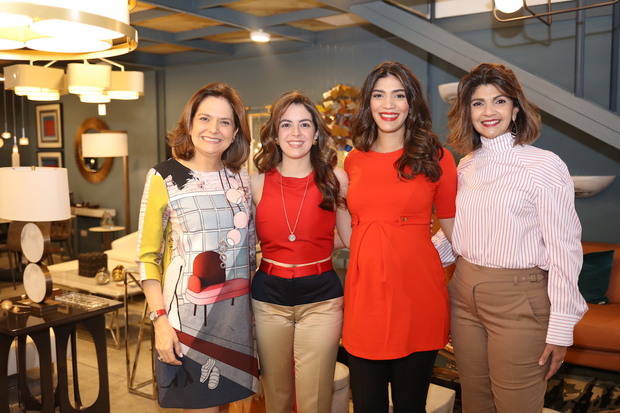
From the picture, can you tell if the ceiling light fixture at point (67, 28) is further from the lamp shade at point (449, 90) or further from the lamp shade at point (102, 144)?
the lamp shade at point (102, 144)

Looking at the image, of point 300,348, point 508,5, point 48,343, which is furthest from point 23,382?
point 508,5

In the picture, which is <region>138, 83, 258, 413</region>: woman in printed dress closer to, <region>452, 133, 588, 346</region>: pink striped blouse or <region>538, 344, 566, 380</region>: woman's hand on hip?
<region>452, 133, 588, 346</region>: pink striped blouse

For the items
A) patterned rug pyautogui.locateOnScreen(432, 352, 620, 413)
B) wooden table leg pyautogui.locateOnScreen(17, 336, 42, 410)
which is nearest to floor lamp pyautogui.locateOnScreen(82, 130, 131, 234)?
wooden table leg pyautogui.locateOnScreen(17, 336, 42, 410)

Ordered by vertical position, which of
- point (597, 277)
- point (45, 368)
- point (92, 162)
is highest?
point (92, 162)

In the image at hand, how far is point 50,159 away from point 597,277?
8.48 m

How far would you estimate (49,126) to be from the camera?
9.52m

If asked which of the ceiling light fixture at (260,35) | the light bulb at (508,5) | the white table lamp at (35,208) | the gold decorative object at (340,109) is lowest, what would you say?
the white table lamp at (35,208)

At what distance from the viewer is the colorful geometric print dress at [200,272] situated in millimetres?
1972

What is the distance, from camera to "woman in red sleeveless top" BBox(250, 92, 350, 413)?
2021 millimetres

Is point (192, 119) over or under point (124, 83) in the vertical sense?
under

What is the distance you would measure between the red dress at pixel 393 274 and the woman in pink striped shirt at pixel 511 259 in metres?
0.10

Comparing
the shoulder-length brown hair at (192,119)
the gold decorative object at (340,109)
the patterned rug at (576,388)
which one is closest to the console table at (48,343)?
the shoulder-length brown hair at (192,119)

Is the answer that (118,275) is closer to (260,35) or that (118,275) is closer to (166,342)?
(260,35)

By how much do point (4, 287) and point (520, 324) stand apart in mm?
6599
